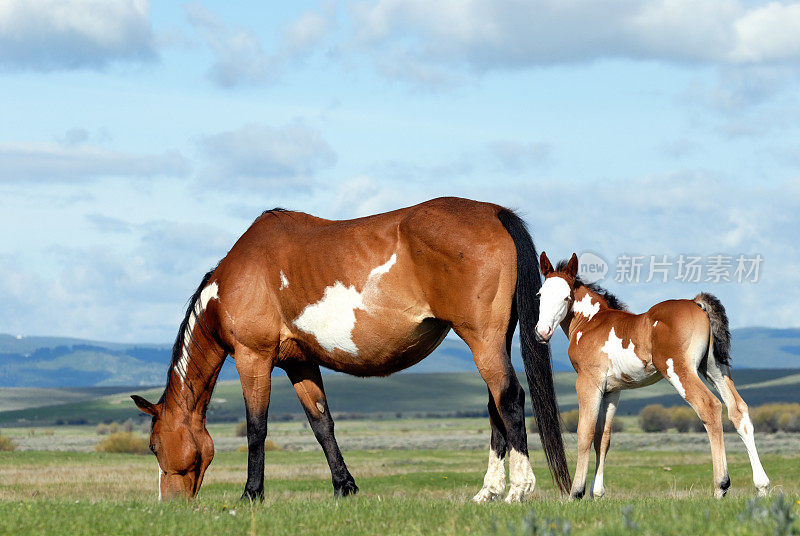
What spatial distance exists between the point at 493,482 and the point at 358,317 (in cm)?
257

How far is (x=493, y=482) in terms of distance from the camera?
1073 centimetres

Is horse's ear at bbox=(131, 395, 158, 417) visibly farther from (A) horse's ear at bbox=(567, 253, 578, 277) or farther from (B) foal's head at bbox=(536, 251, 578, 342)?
(A) horse's ear at bbox=(567, 253, 578, 277)

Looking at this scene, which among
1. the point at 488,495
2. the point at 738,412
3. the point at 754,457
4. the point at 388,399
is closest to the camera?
the point at 488,495

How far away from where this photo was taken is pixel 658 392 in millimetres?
157125

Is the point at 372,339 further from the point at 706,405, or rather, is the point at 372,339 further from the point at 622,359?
the point at 706,405

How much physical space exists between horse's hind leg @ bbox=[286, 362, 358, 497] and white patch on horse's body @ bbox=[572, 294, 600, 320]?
13.0 ft

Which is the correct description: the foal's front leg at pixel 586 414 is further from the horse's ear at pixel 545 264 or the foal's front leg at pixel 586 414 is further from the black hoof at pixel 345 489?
the black hoof at pixel 345 489

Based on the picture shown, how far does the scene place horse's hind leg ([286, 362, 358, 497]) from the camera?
12289 mm

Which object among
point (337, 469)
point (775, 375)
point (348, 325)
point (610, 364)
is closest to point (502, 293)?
point (348, 325)

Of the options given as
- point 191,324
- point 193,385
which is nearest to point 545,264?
point 191,324

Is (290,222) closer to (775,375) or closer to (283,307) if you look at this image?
(283,307)

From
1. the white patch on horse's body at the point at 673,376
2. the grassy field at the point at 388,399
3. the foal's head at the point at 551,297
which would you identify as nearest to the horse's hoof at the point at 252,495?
the foal's head at the point at 551,297

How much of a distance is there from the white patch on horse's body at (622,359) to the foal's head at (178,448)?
5.74 meters

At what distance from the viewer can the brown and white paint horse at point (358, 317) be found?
10.4 metres
